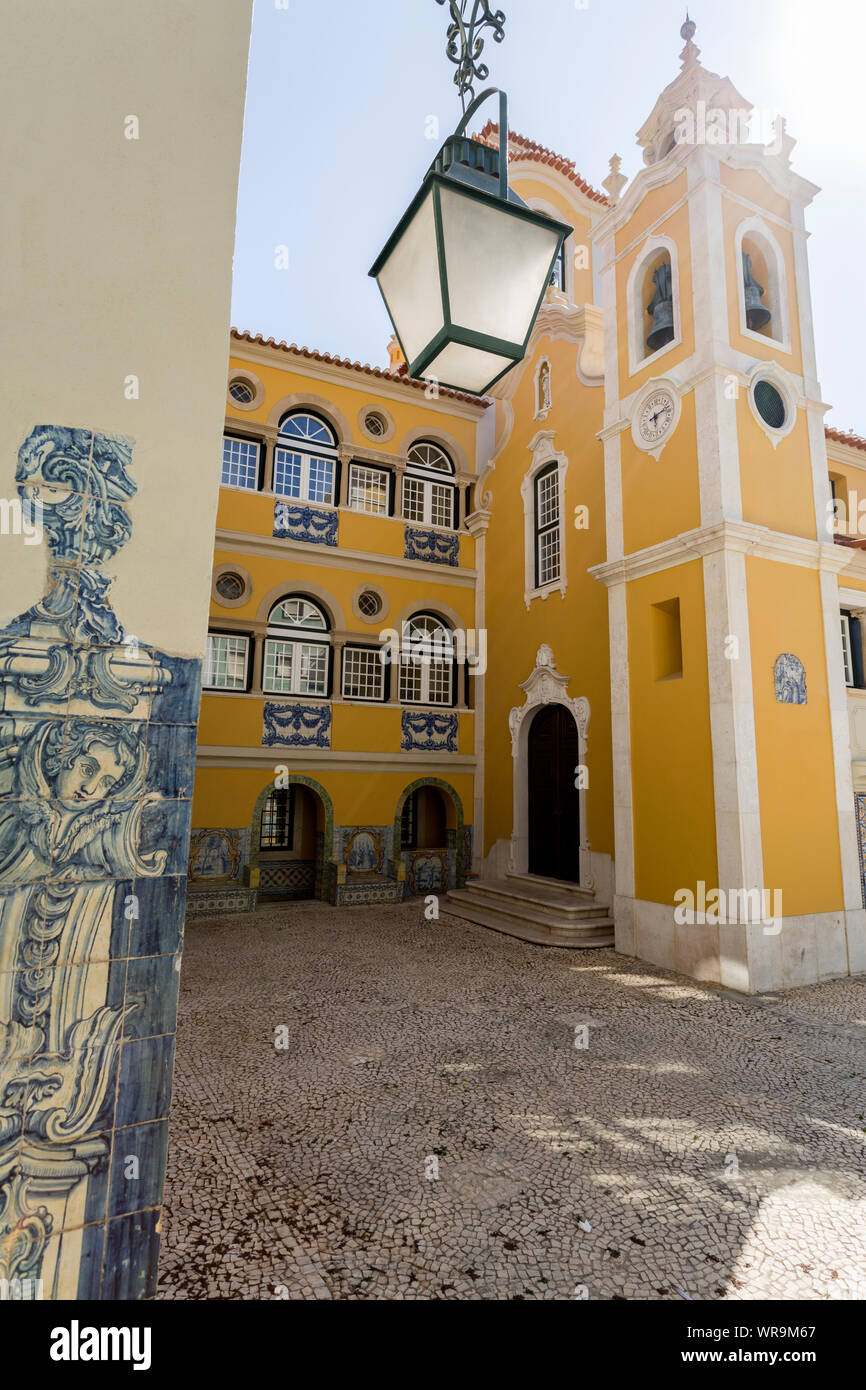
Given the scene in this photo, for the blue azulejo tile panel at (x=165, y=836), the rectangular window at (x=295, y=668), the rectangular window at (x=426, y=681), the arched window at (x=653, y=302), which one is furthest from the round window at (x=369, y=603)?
the blue azulejo tile panel at (x=165, y=836)

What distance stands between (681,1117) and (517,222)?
478cm

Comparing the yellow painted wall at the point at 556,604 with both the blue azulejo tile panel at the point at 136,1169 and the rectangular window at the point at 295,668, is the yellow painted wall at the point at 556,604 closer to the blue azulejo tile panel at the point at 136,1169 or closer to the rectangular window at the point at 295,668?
the rectangular window at the point at 295,668

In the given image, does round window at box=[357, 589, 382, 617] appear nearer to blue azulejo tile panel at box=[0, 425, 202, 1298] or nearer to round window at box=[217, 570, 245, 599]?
round window at box=[217, 570, 245, 599]

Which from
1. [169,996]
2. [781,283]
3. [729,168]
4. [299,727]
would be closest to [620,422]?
[781,283]

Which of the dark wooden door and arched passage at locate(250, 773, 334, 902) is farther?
arched passage at locate(250, 773, 334, 902)

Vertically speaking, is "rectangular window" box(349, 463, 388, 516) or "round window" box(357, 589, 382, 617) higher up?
"rectangular window" box(349, 463, 388, 516)

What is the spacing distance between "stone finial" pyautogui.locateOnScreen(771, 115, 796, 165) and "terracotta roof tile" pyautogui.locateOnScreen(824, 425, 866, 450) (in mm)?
4301

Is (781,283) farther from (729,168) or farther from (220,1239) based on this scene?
(220,1239)

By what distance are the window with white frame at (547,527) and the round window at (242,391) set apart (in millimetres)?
5299

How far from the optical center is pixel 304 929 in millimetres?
9703

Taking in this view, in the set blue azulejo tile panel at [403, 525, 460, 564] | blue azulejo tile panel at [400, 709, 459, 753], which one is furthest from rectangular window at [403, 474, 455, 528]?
blue azulejo tile panel at [400, 709, 459, 753]

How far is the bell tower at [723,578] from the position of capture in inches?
285

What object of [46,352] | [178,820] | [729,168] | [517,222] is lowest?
[178,820]

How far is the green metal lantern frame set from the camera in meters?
2.01
